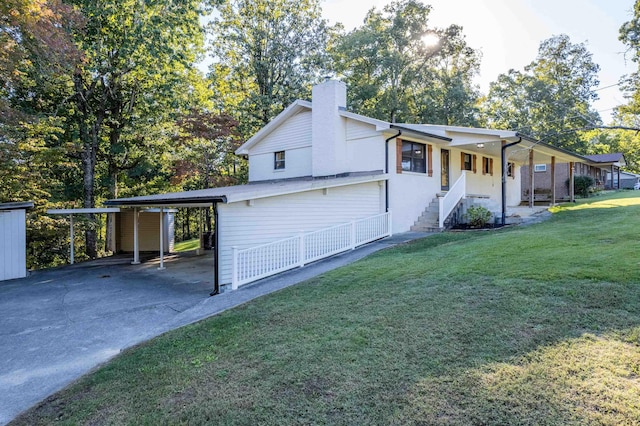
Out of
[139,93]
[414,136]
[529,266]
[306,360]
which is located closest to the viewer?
[306,360]

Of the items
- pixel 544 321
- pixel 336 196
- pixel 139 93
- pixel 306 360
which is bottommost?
pixel 306 360

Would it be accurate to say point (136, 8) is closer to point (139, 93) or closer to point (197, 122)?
point (139, 93)

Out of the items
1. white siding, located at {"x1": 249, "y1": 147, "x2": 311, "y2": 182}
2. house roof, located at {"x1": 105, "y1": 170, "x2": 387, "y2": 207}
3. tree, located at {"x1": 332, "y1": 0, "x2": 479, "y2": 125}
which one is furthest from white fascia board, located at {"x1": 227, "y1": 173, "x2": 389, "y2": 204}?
tree, located at {"x1": 332, "y1": 0, "x2": 479, "y2": 125}

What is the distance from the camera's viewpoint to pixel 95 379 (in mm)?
4262

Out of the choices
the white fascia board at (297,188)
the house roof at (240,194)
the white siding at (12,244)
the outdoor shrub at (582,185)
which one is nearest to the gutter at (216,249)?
the house roof at (240,194)

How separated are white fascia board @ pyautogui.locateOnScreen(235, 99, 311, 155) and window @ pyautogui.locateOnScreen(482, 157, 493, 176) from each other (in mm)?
9705

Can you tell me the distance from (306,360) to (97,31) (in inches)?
726

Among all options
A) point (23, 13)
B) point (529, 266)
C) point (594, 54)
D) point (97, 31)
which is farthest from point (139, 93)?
point (594, 54)

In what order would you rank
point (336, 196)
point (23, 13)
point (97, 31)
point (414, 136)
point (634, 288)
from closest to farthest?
point (634, 288), point (23, 13), point (336, 196), point (414, 136), point (97, 31)

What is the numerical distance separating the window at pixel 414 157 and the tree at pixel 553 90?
24.8m

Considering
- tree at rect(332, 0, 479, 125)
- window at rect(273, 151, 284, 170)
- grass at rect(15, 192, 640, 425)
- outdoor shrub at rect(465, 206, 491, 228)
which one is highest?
tree at rect(332, 0, 479, 125)

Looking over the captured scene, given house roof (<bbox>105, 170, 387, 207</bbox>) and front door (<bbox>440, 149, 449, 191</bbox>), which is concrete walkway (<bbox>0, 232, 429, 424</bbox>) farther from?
front door (<bbox>440, 149, 449, 191</bbox>)

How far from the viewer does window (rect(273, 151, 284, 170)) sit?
1653cm

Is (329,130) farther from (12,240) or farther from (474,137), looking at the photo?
(12,240)
